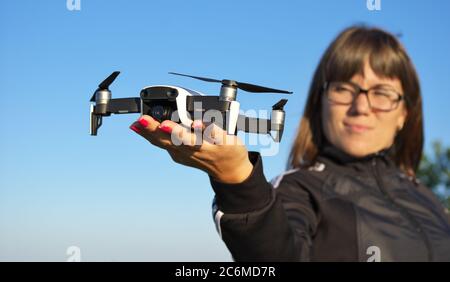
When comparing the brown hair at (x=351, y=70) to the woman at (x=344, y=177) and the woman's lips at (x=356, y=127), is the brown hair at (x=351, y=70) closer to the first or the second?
the woman at (x=344, y=177)

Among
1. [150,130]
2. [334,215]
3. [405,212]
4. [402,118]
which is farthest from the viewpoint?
[402,118]

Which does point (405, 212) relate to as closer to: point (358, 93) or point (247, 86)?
point (358, 93)

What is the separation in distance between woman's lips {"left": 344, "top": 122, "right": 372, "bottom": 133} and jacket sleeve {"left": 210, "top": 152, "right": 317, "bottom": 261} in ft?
3.11

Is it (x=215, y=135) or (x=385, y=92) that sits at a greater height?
(x=385, y=92)

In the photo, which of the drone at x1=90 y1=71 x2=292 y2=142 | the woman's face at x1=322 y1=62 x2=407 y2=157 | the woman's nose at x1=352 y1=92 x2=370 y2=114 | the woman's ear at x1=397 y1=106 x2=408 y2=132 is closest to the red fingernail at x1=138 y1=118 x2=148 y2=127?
the drone at x1=90 y1=71 x2=292 y2=142

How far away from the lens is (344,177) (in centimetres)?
322

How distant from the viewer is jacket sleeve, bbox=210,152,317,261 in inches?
93.0

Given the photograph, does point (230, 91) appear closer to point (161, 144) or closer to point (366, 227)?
point (161, 144)

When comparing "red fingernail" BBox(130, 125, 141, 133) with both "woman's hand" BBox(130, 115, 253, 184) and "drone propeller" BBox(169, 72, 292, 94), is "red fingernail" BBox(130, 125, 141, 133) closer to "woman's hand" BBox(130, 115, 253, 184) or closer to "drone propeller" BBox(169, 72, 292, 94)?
"woman's hand" BBox(130, 115, 253, 184)

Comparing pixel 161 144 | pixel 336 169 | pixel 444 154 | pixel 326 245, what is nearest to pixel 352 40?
pixel 336 169

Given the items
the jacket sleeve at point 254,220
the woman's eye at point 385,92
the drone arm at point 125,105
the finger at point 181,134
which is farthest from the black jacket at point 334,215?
the drone arm at point 125,105

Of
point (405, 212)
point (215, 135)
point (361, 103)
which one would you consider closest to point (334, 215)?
point (405, 212)

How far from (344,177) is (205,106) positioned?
3.87 feet

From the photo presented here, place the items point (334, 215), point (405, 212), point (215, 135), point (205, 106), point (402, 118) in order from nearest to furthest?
1. point (215, 135)
2. point (205, 106)
3. point (334, 215)
4. point (405, 212)
5. point (402, 118)
